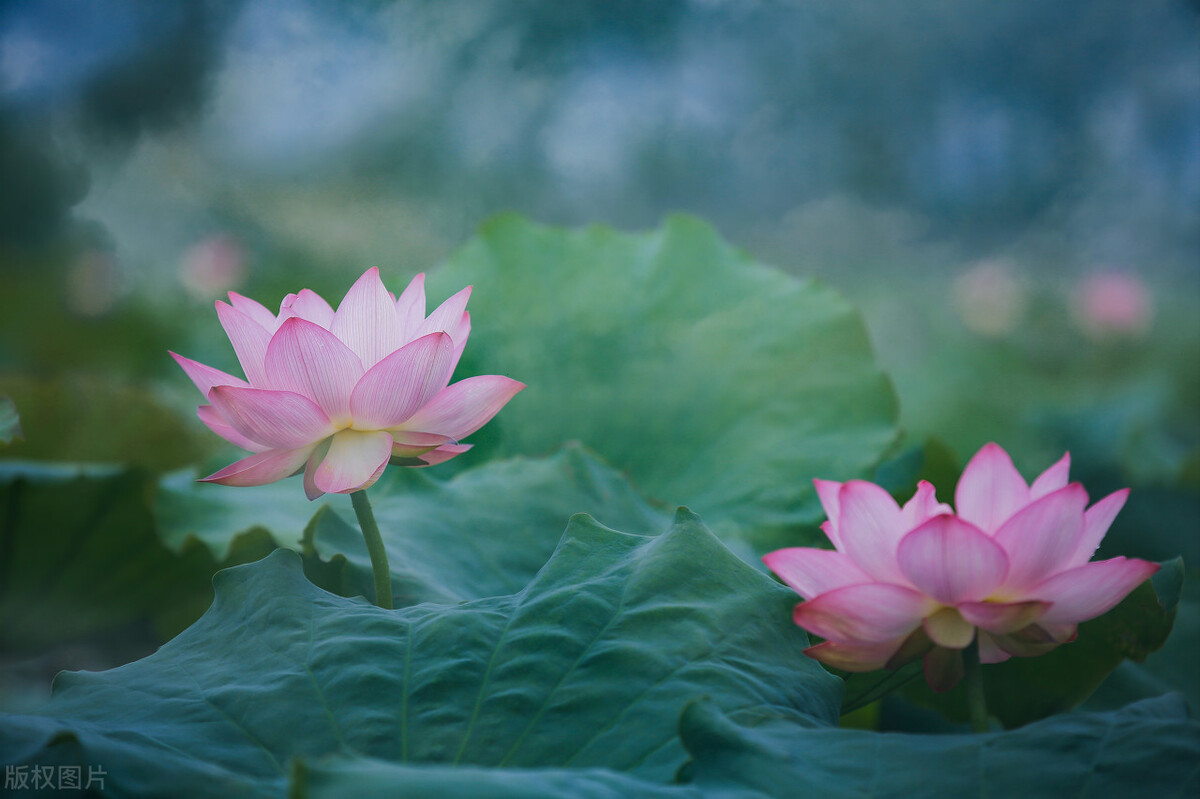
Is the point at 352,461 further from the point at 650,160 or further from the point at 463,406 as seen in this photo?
the point at 650,160

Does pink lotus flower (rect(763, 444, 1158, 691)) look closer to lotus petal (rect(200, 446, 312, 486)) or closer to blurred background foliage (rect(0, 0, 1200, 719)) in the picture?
lotus petal (rect(200, 446, 312, 486))

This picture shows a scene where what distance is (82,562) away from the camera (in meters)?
0.82

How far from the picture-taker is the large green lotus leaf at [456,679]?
13.2 inches

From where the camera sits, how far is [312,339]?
1.33 ft

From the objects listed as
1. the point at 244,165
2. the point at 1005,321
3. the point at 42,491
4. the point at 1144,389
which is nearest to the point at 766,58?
the point at 1005,321

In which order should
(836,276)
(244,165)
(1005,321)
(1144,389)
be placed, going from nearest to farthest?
(1144,389) < (1005,321) < (244,165) < (836,276)

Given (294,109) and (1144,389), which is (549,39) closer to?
(294,109)

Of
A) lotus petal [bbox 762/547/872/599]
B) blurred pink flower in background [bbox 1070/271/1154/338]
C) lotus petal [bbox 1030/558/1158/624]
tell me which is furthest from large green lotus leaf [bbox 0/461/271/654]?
blurred pink flower in background [bbox 1070/271/1154/338]

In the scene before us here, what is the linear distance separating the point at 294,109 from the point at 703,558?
3.20m

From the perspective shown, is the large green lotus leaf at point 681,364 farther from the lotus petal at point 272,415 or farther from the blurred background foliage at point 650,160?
the blurred background foliage at point 650,160

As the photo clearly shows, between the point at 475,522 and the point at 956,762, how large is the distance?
34 centimetres

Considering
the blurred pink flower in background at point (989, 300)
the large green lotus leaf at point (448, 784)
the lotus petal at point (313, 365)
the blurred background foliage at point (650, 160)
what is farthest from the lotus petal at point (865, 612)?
the blurred pink flower in background at point (989, 300)

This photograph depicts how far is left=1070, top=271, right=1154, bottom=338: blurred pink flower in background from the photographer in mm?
2125

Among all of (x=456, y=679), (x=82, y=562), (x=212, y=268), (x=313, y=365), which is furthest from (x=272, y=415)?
(x=212, y=268)
